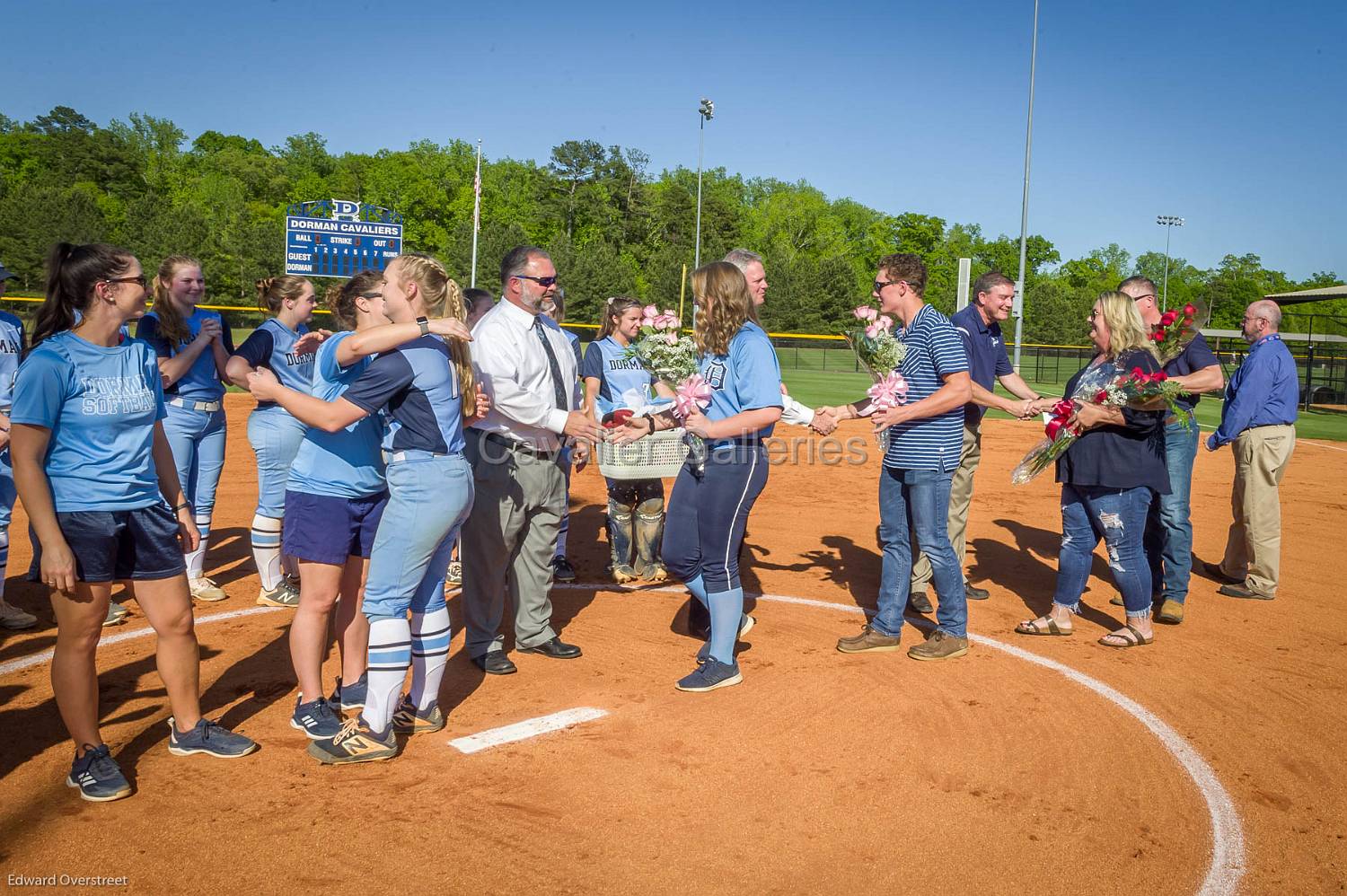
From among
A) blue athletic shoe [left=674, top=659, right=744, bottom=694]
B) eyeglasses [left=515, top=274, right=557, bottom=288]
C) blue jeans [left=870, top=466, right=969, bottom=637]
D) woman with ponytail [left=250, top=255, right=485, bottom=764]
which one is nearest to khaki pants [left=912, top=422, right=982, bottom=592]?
blue jeans [left=870, top=466, right=969, bottom=637]

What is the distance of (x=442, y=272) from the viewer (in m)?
4.22

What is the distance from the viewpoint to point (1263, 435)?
7.82m

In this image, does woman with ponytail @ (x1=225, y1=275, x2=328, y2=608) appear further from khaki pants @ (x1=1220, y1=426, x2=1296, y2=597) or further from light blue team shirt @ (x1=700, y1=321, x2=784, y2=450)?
khaki pants @ (x1=1220, y1=426, x2=1296, y2=597)

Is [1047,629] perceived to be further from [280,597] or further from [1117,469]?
[280,597]

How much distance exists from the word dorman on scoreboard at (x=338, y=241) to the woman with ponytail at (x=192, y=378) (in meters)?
20.8

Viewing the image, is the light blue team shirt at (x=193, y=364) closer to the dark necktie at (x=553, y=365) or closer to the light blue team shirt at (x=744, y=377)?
the dark necktie at (x=553, y=365)

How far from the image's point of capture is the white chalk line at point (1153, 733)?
3658 mm

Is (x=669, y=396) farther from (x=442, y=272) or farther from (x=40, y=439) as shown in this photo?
(x=40, y=439)

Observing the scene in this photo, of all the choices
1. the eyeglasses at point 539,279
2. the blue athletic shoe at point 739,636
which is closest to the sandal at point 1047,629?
the blue athletic shoe at point 739,636

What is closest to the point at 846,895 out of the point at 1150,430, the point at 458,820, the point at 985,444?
the point at 458,820

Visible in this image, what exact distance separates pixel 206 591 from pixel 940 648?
5.23 metres

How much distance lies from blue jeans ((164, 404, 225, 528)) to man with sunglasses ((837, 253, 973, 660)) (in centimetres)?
451

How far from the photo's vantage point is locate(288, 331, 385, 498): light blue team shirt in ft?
13.9

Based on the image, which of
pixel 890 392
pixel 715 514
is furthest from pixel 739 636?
pixel 890 392
